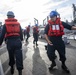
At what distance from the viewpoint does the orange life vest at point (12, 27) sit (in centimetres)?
623

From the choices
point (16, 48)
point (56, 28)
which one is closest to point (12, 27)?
point (16, 48)

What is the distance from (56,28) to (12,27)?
4.65ft

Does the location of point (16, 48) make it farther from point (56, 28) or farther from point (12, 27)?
point (56, 28)

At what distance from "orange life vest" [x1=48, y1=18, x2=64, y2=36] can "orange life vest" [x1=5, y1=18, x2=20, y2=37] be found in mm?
1074

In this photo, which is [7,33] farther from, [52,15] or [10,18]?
[52,15]

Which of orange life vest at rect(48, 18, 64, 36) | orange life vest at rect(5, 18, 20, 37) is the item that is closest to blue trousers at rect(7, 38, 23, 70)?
orange life vest at rect(5, 18, 20, 37)

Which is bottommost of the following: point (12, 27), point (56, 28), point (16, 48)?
point (16, 48)

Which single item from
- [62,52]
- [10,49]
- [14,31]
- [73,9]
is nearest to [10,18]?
[14,31]

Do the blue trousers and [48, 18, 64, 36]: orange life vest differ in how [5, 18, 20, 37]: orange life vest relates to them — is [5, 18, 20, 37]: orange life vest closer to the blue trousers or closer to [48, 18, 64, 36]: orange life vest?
the blue trousers

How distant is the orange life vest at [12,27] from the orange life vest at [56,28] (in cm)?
107

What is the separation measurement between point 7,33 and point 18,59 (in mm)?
868

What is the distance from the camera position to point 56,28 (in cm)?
659

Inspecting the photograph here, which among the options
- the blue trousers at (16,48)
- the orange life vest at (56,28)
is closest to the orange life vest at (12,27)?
the blue trousers at (16,48)

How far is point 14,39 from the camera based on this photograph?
247 inches
